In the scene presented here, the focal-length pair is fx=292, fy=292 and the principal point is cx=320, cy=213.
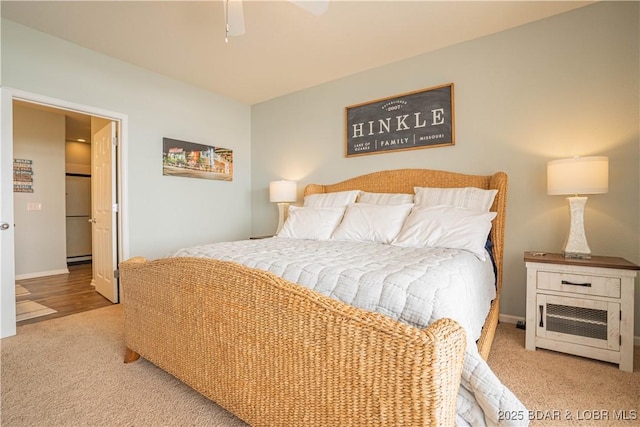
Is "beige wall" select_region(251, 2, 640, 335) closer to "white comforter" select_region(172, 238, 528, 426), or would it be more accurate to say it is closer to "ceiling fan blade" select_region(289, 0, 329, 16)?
"white comforter" select_region(172, 238, 528, 426)

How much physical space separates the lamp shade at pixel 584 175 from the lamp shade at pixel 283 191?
104 inches

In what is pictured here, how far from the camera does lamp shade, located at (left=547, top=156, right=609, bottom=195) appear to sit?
1969mm

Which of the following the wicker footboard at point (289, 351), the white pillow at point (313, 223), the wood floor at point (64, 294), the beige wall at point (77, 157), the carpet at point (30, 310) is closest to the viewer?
the wicker footboard at point (289, 351)

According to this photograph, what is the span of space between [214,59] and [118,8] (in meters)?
0.93

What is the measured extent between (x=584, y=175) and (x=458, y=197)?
0.83m

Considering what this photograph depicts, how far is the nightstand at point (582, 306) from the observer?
1823 millimetres

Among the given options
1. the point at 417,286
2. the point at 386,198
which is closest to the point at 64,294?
the point at 386,198

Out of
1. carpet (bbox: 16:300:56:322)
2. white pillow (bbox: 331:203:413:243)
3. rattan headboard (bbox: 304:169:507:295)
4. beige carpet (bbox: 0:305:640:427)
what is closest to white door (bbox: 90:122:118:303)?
carpet (bbox: 16:300:56:322)

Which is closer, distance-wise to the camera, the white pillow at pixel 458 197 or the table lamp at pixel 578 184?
the table lamp at pixel 578 184

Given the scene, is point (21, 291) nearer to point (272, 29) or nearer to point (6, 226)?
point (6, 226)

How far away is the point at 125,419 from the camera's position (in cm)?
142

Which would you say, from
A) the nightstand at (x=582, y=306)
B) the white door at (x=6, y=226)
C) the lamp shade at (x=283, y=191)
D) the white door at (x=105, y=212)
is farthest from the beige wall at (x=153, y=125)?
the nightstand at (x=582, y=306)

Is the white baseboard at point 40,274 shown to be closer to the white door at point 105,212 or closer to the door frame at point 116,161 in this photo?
the white door at point 105,212

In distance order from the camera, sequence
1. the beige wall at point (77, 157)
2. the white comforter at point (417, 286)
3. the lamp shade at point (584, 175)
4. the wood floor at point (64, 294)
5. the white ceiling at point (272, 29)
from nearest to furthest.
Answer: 1. the white comforter at point (417, 286)
2. the lamp shade at point (584, 175)
3. the white ceiling at point (272, 29)
4. the wood floor at point (64, 294)
5. the beige wall at point (77, 157)
